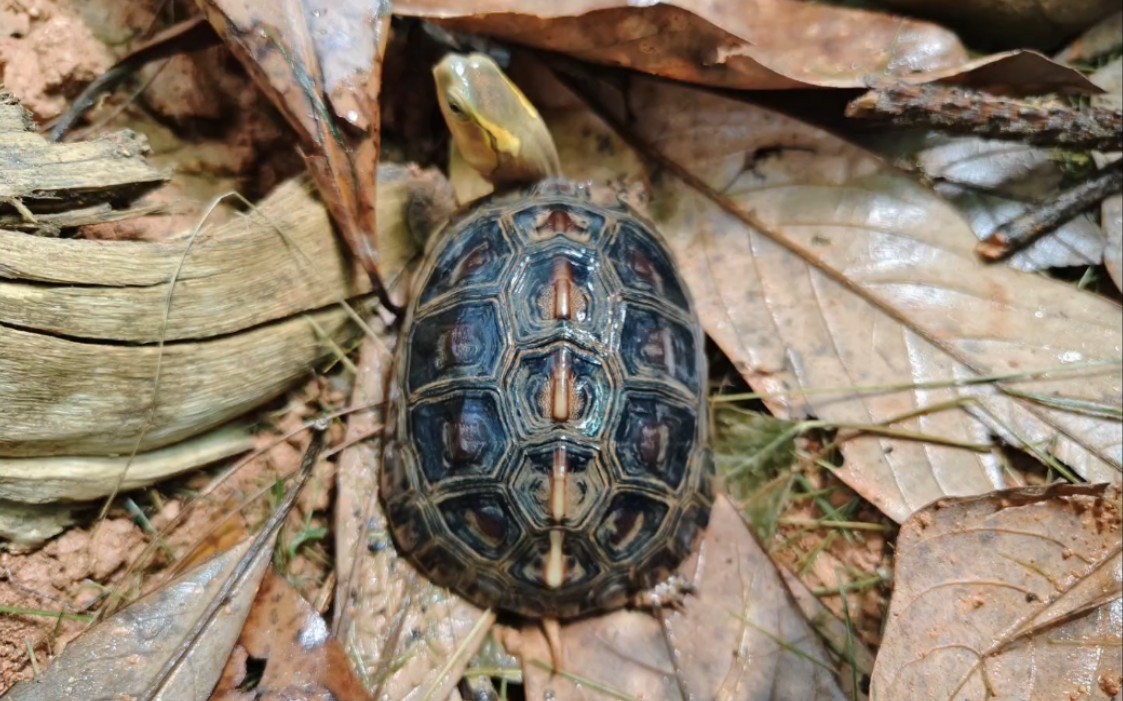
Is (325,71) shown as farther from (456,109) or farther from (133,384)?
(133,384)

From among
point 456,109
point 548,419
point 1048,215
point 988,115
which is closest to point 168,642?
point 548,419

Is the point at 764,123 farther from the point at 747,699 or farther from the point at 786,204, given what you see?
the point at 747,699

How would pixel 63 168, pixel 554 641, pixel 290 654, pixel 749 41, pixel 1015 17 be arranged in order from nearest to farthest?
1. pixel 63 168
2. pixel 290 654
3. pixel 554 641
4. pixel 749 41
5. pixel 1015 17

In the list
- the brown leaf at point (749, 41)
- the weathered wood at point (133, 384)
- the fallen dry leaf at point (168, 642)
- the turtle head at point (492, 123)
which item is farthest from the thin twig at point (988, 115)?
the fallen dry leaf at point (168, 642)

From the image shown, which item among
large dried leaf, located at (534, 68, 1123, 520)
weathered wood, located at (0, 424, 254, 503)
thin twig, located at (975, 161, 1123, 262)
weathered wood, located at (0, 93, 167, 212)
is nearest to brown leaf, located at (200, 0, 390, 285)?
weathered wood, located at (0, 93, 167, 212)

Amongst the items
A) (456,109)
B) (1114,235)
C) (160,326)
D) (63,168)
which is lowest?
(160,326)

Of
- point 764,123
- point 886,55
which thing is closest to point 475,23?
point 764,123
